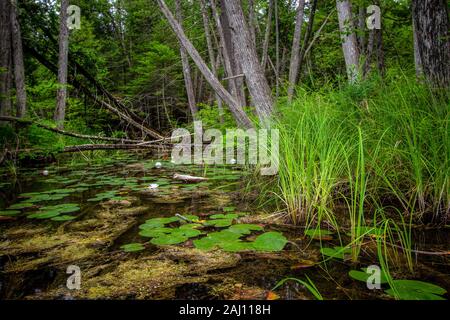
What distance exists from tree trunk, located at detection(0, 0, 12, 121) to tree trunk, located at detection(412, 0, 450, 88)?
21.4 ft

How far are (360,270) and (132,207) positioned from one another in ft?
5.88

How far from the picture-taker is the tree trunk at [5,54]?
548 cm

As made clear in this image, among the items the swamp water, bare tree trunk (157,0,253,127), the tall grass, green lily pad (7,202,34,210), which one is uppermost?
bare tree trunk (157,0,253,127)

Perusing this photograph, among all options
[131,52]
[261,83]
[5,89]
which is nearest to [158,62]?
[131,52]

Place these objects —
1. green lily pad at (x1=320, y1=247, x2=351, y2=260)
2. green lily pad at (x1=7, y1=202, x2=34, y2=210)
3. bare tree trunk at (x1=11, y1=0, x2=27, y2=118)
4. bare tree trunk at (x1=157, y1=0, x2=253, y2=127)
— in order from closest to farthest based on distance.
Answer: green lily pad at (x1=320, y1=247, x2=351, y2=260)
green lily pad at (x1=7, y1=202, x2=34, y2=210)
bare tree trunk at (x1=157, y1=0, x2=253, y2=127)
bare tree trunk at (x1=11, y1=0, x2=27, y2=118)

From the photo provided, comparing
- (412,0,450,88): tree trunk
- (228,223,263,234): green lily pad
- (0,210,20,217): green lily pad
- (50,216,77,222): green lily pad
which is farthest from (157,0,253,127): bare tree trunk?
(0,210,20,217): green lily pad

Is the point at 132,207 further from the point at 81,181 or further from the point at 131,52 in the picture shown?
the point at 131,52

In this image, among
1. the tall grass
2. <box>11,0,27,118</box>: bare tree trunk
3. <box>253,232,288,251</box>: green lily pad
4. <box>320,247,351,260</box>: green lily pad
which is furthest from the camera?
<box>11,0,27,118</box>: bare tree trunk

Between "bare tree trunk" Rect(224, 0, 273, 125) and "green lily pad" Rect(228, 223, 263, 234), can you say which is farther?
"bare tree trunk" Rect(224, 0, 273, 125)

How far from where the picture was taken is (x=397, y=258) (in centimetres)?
136

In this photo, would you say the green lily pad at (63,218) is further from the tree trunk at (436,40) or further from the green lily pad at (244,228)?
the tree trunk at (436,40)

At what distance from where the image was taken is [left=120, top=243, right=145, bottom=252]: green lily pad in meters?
1.57

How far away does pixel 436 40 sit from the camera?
269 cm

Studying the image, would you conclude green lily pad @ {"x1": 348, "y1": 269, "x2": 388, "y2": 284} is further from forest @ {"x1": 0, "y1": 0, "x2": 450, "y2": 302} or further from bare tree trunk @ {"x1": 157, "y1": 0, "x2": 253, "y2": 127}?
bare tree trunk @ {"x1": 157, "y1": 0, "x2": 253, "y2": 127}
